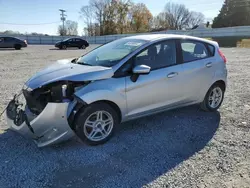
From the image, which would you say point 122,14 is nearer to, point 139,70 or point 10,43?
point 10,43

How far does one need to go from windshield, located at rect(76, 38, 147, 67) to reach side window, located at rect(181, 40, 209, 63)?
2.70 feet

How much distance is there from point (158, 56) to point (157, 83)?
1.67ft

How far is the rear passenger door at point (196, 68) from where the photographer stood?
14.0ft

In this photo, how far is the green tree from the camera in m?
51.8

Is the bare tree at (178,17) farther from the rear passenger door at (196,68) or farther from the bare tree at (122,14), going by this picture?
the rear passenger door at (196,68)

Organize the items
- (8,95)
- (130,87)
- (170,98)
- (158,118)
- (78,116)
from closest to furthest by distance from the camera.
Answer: (78,116)
(130,87)
(170,98)
(158,118)
(8,95)

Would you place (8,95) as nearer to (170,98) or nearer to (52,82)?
(52,82)

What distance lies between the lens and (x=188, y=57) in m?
4.34

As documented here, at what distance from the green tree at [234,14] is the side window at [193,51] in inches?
2147

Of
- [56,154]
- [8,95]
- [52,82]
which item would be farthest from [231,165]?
A: [8,95]

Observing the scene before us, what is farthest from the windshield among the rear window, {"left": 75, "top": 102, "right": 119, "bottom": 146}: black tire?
the rear window

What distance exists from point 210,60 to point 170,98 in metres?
1.23

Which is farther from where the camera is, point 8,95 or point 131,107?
point 8,95

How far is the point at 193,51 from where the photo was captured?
4.48 metres
